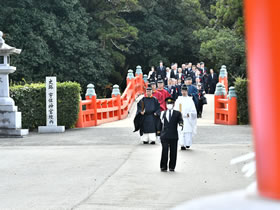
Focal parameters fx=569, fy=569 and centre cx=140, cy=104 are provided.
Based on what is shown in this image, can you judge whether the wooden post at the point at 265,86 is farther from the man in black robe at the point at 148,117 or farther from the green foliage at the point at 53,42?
the green foliage at the point at 53,42

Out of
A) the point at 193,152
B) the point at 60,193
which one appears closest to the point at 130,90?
the point at 193,152

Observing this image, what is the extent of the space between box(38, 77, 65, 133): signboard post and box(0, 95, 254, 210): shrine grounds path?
170cm

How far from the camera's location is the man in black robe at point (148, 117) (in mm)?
13898

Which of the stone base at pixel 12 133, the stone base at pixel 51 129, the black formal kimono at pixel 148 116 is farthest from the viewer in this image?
the stone base at pixel 51 129

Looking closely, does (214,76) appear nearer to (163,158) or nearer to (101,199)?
(163,158)

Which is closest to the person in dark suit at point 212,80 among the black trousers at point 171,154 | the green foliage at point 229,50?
the green foliage at point 229,50

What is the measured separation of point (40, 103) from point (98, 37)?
16.2 m

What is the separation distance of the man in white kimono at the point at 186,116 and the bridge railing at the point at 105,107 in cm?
695

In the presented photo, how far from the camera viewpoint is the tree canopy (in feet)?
95.9

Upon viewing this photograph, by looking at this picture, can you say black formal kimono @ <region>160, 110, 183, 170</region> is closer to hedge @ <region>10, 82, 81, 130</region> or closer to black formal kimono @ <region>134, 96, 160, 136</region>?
black formal kimono @ <region>134, 96, 160, 136</region>

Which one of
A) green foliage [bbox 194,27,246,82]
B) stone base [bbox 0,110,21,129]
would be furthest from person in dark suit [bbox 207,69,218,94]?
stone base [bbox 0,110,21,129]

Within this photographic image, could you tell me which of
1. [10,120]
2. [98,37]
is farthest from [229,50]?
[10,120]

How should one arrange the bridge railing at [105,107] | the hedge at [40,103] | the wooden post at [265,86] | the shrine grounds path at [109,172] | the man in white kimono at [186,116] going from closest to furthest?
the wooden post at [265,86] < the shrine grounds path at [109,172] < the man in white kimono at [186,116] < the hedge at [40,103] < the bridge railing at [105,107]

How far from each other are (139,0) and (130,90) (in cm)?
1202
